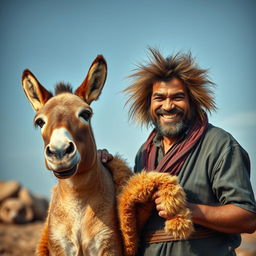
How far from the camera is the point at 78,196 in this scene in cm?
326

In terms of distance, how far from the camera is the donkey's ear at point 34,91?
347 centimetres

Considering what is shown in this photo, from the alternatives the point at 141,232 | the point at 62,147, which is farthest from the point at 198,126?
the point at 62,147

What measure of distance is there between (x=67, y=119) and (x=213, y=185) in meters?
1.51

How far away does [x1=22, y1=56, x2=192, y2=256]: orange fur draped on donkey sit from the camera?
2979 mm

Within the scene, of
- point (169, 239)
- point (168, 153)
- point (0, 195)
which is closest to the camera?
point (169, 239)

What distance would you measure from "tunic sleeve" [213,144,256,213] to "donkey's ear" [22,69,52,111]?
1853 mm

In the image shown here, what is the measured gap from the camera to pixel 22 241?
1293 centimetres

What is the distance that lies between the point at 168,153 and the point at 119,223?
88 cm

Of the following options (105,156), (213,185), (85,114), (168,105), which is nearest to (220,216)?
(213,185)

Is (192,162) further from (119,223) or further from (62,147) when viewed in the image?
(62,147)

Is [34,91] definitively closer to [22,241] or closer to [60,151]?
[60,151]

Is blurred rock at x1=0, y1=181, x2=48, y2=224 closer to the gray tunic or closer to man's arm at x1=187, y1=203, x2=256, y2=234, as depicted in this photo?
the gray tunic

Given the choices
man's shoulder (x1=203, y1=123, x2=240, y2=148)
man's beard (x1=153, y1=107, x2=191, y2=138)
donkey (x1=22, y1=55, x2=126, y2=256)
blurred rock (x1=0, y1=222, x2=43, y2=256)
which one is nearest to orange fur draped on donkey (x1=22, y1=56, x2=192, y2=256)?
donkey (x1=22, y1=55, x2=126, y2=256)

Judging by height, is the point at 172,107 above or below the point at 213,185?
above
